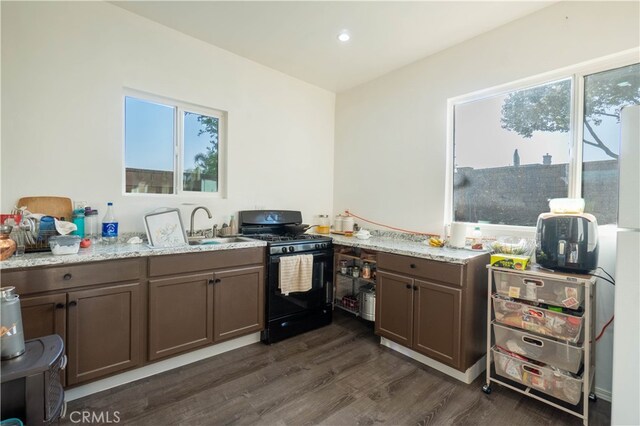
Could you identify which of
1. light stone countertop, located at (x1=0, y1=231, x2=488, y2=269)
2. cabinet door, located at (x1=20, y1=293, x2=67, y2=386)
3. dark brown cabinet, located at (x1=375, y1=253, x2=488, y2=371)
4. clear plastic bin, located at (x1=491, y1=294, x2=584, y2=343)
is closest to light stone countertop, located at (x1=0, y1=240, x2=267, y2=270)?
light stone countertop, located at (x1=0, y1=231, x2=488, y2=269)

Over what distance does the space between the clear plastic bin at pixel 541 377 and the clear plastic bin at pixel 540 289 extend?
420 millimetres

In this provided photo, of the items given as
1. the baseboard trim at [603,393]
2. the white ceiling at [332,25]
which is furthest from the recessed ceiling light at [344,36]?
the baseboard trim at [603,393]

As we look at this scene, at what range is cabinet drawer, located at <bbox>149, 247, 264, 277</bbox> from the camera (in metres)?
2.10

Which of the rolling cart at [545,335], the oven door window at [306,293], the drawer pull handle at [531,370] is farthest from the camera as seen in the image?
the oven door window at [306,293]

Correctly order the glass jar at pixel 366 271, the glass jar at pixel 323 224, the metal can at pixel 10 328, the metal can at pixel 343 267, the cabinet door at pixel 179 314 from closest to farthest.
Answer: the metal can at pixel 10 328 → the cabinet door at pixel 179 314 → the glass jar at pixel 366 271 → the metal can at pixel 343 267 → the glass jar at pixel 323 224

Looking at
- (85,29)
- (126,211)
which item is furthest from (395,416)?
(85,29)

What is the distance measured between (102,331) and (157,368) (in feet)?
1.71

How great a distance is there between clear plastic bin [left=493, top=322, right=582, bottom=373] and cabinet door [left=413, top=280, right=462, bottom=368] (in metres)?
0.29

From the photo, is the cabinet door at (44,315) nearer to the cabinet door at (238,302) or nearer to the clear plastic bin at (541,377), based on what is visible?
the cabinet door at (238,302)

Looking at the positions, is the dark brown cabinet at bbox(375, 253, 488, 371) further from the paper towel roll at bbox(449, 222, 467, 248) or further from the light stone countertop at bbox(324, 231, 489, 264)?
the paper towel roll at bbox(449, 222, 467, 248)

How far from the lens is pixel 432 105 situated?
295 cm

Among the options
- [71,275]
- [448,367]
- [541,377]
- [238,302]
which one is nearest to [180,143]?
[71,275]

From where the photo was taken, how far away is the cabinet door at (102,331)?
180 cm

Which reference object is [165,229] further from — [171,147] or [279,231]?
[279,231]
